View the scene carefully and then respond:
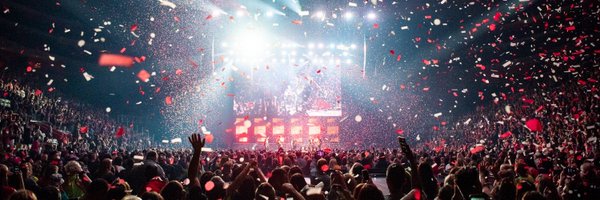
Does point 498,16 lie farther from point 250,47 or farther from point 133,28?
point 133,28

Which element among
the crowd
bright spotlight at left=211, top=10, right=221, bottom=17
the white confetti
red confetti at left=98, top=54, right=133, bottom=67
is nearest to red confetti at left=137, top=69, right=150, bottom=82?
red confetti at left=98, top=54, right=133, bottom=67

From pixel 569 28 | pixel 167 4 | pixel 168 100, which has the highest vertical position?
pixel 167 4

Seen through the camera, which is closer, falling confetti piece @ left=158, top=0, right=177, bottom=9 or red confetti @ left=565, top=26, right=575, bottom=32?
red confetti @ left=565, top=26, right=575, bottom=32

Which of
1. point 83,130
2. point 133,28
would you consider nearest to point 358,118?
point 133,28

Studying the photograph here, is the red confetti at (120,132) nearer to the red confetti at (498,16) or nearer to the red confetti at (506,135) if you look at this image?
the red confetti at (506,135)

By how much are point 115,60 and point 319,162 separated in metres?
36.4

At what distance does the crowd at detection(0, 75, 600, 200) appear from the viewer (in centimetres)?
466

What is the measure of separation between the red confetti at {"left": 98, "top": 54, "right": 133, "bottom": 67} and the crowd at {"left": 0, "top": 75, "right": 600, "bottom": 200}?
256 inches

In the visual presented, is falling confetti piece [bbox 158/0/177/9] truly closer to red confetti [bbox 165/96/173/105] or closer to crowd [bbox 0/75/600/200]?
red confetti [bbox 165/96/173/105]

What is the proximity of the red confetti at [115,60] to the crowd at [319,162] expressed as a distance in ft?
21.3

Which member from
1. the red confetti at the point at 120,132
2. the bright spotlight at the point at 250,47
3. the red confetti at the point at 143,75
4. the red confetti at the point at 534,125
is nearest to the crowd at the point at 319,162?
the red confetti at the point at 534,125

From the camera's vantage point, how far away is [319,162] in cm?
836

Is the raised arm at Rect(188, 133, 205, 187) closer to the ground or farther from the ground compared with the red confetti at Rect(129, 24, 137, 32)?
closer to the ground

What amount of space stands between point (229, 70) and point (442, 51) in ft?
64.0
